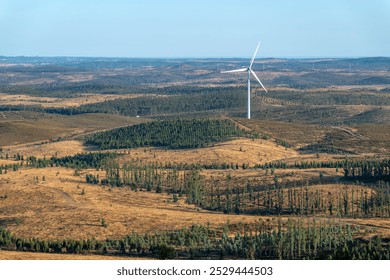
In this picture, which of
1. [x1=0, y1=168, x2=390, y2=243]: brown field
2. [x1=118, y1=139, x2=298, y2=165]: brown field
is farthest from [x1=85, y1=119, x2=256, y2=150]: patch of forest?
[x1=0, y1=168, x2=390, y2=243]: brown field

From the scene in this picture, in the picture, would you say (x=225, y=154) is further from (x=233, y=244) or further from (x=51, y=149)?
(x=233, y=244)

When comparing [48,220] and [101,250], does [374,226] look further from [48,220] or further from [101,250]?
[48,220]

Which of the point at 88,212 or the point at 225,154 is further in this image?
the point at 225,154

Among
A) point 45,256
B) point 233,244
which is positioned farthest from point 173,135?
point 45,256

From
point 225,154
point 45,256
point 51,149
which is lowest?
point 51,149

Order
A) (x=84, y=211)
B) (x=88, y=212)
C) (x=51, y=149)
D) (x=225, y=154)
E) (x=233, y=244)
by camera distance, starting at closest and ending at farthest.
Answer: (x=233, y=244) < (x=88, y=212) < (x=84, y=211) < (x=225, y=154) < (x=51, y=149)

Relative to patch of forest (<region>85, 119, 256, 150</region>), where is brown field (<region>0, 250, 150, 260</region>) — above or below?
above

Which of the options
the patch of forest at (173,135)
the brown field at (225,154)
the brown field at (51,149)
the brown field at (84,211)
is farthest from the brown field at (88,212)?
the patch of forest at (173,135)

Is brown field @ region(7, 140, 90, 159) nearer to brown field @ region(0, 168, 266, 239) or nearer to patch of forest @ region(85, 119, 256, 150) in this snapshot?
patch of forest @ region(85, 119, 256, 150)

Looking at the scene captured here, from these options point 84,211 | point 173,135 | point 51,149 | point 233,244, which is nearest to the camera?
point 233,244

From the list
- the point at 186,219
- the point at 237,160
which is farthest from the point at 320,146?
the point at 186,219
